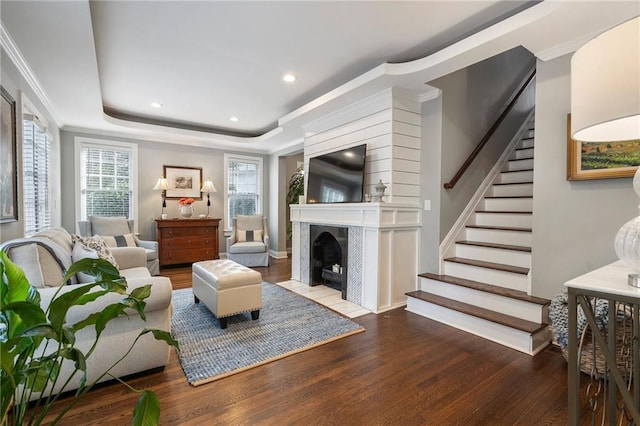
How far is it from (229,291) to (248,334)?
16.2 inches

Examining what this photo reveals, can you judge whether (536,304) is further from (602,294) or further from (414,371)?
(602,294)

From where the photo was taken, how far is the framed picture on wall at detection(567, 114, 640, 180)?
6.88 ft

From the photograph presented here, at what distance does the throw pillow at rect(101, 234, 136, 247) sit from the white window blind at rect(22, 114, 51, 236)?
70 centimetres

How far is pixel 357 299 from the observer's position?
11.5 feet

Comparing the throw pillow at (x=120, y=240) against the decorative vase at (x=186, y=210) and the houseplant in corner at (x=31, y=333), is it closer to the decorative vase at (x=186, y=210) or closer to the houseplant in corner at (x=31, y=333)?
the decorative vase at (x=186, y=210)

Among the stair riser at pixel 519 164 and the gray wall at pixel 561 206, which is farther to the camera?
the stair riser at pixel 519 164

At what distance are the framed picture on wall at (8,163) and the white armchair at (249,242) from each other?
3057mm

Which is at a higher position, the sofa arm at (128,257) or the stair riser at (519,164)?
the stair riser at (519,164)

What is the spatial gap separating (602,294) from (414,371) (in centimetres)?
134

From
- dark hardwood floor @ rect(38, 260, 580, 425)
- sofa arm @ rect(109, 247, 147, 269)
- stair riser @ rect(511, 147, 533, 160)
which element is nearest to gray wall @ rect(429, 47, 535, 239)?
stair riser @ rect(511, 147, 533, 160)

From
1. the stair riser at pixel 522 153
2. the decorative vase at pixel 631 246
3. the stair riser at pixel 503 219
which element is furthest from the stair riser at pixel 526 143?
the decorative vase at pixel 631 246

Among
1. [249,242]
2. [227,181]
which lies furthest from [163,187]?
[249,242]

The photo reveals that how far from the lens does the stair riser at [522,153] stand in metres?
4.15

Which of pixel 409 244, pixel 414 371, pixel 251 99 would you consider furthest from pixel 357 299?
pixel 251 99
